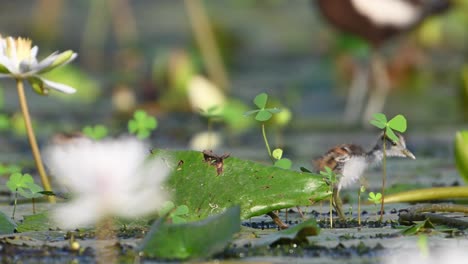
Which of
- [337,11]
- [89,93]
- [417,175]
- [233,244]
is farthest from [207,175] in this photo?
[89,93]

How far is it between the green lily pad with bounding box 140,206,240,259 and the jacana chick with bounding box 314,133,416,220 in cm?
54

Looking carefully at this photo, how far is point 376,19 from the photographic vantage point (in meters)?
5.50

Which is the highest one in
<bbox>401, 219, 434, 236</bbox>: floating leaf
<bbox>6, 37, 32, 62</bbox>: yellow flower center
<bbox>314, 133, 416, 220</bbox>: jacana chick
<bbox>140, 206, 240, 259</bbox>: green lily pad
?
<bbox>6, 37, 32, 62</bbox>: yellow flower center

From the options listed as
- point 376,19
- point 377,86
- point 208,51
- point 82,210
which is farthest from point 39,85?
point 208,51

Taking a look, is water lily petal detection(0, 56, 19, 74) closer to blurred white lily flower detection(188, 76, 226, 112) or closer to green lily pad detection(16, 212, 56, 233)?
green lily pad detection(16, 212, 56, 233)

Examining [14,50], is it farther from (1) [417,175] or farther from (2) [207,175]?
(1) [417,175]

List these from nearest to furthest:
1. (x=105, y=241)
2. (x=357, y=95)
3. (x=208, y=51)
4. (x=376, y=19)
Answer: (x=105, y=241), (x=376, y=19), (x=357, y=95), (x=208, y=51)

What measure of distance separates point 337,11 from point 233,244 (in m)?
3.62

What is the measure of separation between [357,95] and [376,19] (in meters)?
0.61

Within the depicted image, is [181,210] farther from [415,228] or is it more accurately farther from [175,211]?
[415,228]

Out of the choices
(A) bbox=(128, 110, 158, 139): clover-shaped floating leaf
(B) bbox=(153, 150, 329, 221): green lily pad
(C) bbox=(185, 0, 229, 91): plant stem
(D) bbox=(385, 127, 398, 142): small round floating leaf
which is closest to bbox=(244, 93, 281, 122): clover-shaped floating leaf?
(B) bbox=(153, 150, 329, 221): green lily pad

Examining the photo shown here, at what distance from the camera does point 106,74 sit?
850 centimetres

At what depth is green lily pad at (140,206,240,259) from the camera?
1.96 meters

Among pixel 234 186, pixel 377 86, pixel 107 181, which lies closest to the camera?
pixel 107 181
